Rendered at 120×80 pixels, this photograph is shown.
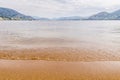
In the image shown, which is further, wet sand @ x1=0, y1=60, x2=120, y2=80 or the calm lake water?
the calm lake water

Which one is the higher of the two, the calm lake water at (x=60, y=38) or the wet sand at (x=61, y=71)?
the wet sand at (x=61, y=71)

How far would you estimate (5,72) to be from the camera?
10.1 meters

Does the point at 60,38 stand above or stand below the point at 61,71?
below

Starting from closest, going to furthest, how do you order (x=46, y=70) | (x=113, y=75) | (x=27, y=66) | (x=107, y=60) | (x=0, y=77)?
(x=0, y=77)
(x=113, y=75)
(x=46, y=70)
(x=27, y=66)
(x=107, y=60)

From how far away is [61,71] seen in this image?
10555 mm

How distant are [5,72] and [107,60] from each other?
631cm

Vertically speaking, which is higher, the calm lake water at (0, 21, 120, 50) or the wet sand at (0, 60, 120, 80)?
the wet sand at (0, 60, 120, 80)

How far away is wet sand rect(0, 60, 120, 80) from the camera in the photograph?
9.52 m

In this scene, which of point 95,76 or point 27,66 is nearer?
point 95,76

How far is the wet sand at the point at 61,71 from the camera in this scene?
9.52 metres

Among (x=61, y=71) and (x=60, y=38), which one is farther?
(x=60, y=38)

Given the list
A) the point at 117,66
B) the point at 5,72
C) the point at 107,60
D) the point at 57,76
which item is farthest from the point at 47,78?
the point at 107,60

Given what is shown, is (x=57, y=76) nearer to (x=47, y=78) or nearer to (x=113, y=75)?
(x=47, y=78)

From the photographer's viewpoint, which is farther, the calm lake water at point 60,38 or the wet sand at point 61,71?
the calm lake water at point 60,38
